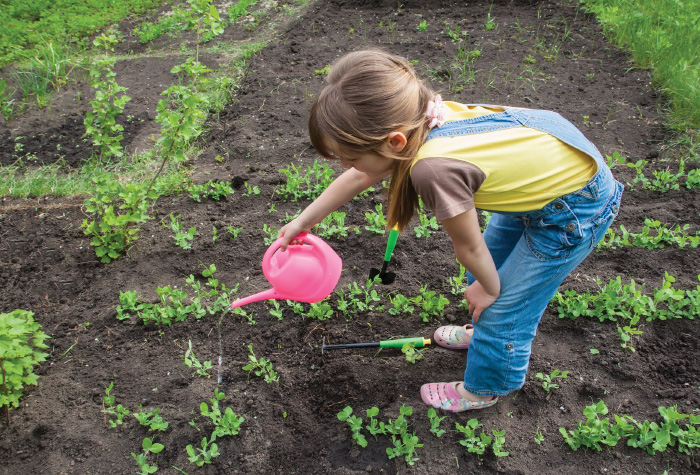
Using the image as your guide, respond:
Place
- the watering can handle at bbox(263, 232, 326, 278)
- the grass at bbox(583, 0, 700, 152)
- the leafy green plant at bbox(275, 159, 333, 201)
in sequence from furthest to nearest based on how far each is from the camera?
the grass at bbox(583, 0, 700, 152), the leafy green plant at bbox(275, 159, 333, 201), the watering can handle at bbox(263, 232, 326, 278)

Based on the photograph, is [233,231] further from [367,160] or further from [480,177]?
[480,177]

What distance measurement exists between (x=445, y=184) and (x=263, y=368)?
4.09 feet

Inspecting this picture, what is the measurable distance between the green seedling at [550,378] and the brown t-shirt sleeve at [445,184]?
3.35 ft

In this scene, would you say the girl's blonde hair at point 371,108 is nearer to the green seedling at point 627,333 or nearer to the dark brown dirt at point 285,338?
the dark brown dirt at point 285,338

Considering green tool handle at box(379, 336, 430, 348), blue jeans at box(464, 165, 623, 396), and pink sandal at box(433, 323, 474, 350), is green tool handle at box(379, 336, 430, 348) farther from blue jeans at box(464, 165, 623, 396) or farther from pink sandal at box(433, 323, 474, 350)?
blue jeans at box(464, 165, 623, 396)

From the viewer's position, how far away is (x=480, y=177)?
60.4 inches

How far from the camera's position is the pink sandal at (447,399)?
Result: 2057 millimetres

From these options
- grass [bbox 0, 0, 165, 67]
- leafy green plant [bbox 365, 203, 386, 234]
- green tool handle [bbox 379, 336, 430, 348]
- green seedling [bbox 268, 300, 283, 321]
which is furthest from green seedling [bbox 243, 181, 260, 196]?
grass [bbox 0, 0, 165, 67]

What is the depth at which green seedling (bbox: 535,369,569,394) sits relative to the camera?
2117mm

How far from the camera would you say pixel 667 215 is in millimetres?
2984

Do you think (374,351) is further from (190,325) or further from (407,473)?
(190,325)

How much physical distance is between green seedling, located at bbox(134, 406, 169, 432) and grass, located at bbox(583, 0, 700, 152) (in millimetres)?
3568

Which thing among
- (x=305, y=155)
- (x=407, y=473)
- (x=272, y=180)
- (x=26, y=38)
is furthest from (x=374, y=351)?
(x=26, y=38)

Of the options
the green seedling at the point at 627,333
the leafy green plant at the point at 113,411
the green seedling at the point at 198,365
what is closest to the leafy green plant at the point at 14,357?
the leafy green plant at the point at 113,411
